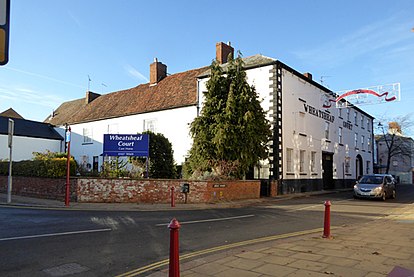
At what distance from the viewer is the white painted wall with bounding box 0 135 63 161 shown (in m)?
34.8

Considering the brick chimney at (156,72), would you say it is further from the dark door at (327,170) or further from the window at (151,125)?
the dark door at (327,170)

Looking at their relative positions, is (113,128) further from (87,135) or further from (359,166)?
(359,166)

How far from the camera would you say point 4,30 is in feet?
7.68

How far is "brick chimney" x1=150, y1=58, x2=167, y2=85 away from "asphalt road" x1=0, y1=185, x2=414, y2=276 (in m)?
23.5

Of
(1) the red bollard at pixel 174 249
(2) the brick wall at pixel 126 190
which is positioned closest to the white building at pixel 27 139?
(2) the brick wall at pixel 126 190

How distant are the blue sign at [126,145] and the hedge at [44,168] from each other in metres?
2.06

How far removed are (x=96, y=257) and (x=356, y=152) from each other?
127ft

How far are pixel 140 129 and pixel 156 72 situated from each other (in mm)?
6751

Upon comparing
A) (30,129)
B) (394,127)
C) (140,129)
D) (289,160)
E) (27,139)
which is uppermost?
(394,127)

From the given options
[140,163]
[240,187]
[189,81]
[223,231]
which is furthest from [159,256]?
[189,81]

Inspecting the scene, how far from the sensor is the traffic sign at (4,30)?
2.28 meters

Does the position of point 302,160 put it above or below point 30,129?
below

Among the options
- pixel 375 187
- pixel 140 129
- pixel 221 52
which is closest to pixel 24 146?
pixel 140 129

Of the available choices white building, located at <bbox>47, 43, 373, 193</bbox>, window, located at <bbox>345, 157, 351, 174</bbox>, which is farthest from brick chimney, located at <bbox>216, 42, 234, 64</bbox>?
window, located at <bbox>345, 157, 351, 174</bbox>
